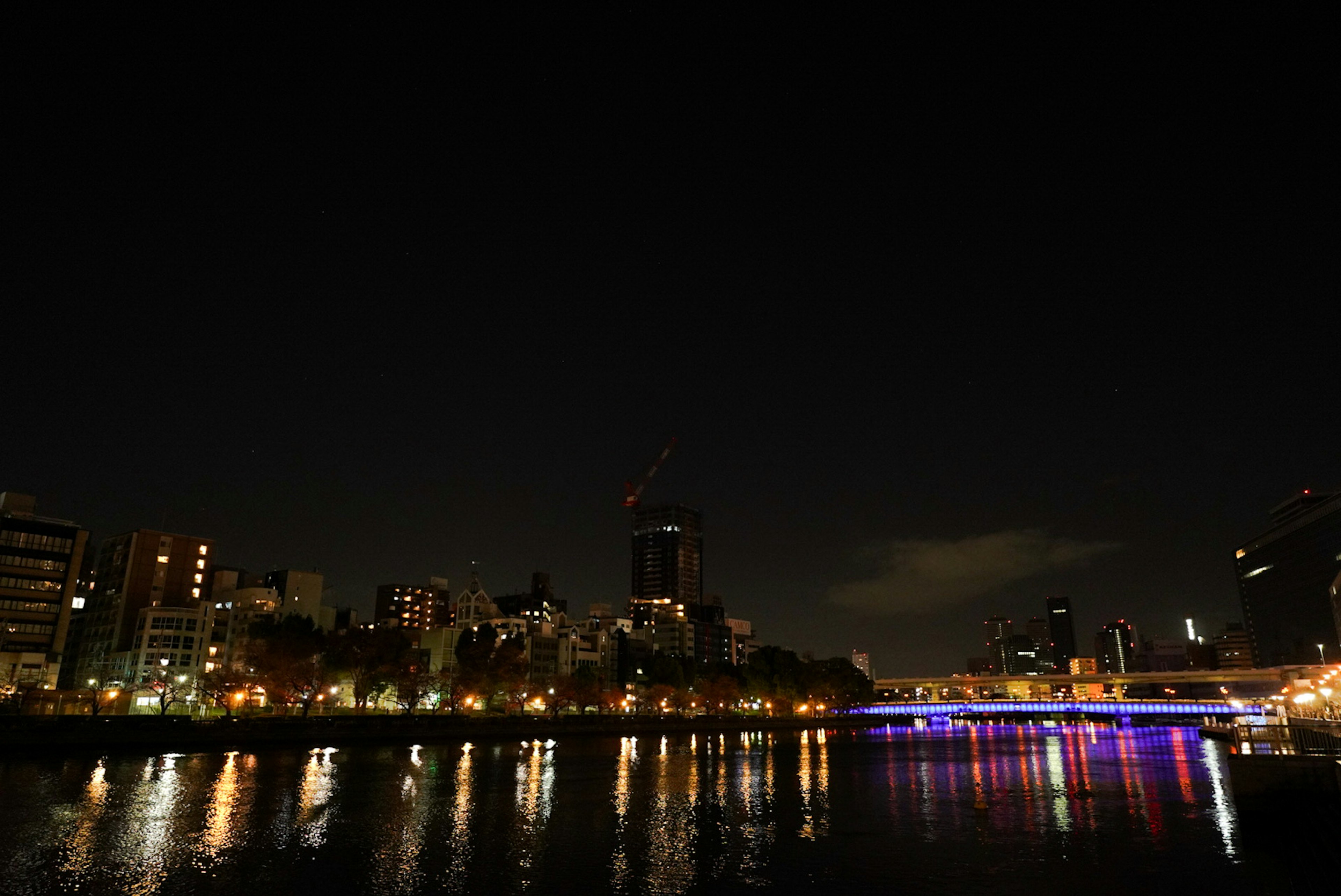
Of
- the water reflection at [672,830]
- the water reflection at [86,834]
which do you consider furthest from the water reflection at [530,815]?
the water reflection at [86,834]

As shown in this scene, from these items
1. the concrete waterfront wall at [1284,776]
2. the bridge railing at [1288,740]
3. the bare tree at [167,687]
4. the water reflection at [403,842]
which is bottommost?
the water reflection at [403,842]

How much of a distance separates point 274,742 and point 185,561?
3153 inches

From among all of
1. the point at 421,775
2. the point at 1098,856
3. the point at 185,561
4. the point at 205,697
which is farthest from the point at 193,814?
the point at 185,561

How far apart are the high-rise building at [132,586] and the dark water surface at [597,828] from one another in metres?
85.3

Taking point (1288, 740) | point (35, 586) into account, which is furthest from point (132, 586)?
point (1288, 740)

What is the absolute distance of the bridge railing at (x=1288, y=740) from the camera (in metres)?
40.8

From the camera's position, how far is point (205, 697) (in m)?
123

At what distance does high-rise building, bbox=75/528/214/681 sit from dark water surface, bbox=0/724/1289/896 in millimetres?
85330

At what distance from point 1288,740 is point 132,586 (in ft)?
539

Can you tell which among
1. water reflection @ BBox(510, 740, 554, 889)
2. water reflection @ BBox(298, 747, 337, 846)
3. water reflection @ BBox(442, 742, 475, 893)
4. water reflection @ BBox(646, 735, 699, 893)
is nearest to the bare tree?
water reflection @ BBox(298, 747, 337, 846)

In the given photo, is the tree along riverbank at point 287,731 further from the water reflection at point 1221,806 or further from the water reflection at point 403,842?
the water reflection at point 1221,806

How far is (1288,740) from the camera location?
138 feet

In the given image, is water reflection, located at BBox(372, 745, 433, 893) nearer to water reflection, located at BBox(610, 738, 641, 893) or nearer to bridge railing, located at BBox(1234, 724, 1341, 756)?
water reflection, located at BBox(610, 738, 641, 893)

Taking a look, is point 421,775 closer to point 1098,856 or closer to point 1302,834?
point 1098,856
